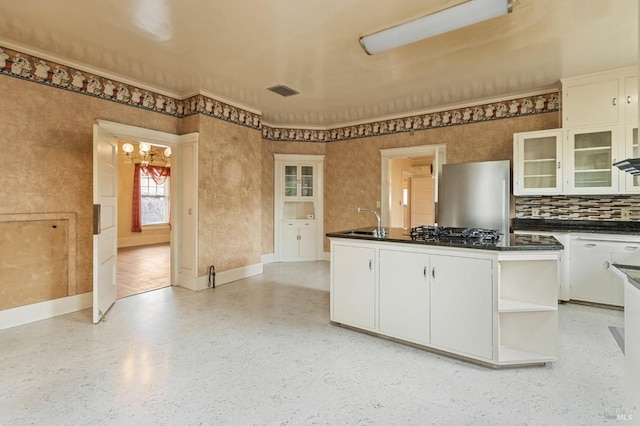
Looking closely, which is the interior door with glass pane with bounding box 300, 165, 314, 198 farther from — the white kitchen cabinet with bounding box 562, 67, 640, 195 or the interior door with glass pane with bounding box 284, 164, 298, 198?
the white kitchen cabinet with bounding box 562, 67, 640, 195

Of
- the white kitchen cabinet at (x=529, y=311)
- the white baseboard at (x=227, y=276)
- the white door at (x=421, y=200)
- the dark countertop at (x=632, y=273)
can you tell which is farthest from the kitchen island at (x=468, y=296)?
the white door at (x=421, y=200)

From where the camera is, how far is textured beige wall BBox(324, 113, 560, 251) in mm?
4582

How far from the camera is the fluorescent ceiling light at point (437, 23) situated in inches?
92.7

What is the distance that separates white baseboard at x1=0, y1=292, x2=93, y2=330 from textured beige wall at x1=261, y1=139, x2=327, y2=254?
122 inches

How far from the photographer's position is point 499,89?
4.34m

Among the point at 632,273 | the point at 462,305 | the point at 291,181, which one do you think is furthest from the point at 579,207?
the point at 291,181

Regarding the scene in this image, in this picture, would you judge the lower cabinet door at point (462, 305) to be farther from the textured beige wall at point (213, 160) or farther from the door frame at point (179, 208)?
the door frame at point (179, 208)

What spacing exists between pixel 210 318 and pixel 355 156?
4053 millimetres

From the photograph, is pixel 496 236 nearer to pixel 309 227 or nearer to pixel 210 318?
pixel 210 318

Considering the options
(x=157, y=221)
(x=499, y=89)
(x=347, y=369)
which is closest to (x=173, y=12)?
(x=347, y=369)

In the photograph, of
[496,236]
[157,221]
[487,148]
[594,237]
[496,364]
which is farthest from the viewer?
[157,221]

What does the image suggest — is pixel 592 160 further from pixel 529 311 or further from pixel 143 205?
pixel 143 205

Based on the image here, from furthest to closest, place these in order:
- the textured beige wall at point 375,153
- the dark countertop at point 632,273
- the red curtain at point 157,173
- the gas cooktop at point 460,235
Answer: the red curtain at point 157,173
the textured beige wall at point 375,153
the gas cooktop at point 460,235
the dark countertop at point 632,273

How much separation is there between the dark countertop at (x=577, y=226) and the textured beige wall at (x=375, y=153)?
1.00 metres
